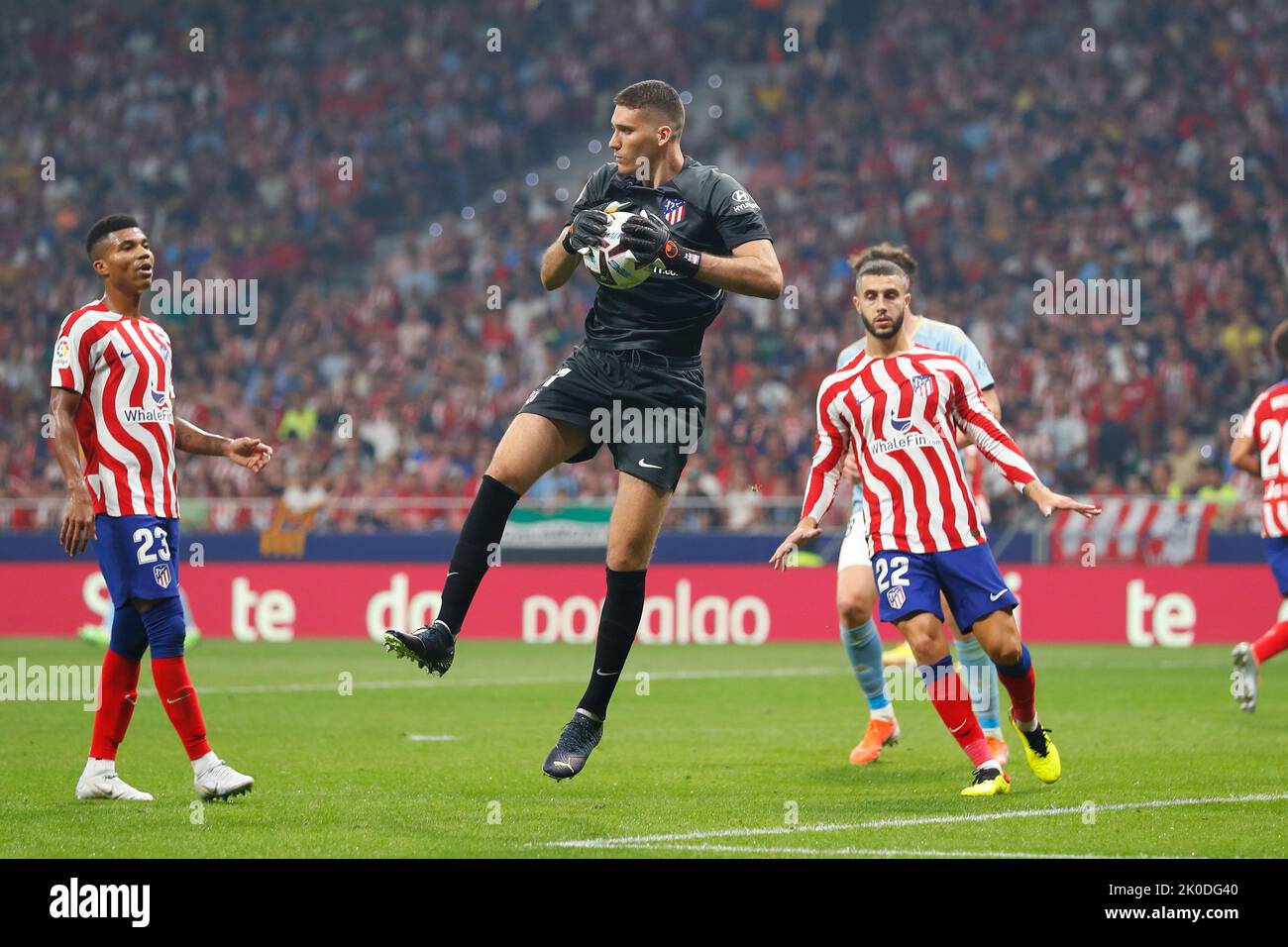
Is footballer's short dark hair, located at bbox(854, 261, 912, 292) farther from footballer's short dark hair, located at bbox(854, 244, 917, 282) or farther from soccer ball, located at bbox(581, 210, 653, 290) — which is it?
soccer ball, located at bbox(581, 210, 653, 290)

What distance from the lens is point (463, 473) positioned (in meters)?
21.9

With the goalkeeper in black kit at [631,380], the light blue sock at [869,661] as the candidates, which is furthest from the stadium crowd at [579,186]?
the goalkeeper in black kit at [631,380]

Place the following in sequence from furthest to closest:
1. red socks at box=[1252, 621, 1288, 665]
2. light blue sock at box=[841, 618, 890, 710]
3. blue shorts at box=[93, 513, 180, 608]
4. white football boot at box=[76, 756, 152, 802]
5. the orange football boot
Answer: red socks at box=[1252, 621, 1288, 665] < light blue sock at box=[841, 618, 890, 710] < the orange football boot < white football boot at box=[76, 756, 152, 802] < blue shorts at box=[93, 513, 180, 608]

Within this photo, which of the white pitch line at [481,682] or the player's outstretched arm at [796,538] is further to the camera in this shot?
the white pitch line at [481,682]

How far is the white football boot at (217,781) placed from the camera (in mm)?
7363

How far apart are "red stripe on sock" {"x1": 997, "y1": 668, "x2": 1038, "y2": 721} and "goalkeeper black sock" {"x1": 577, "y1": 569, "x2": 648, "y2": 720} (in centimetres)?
160

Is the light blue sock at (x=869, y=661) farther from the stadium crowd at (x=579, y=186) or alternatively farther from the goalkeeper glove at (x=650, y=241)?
the stadium crowd at (x=579, y=186)

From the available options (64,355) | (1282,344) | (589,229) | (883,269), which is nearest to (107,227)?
(64,355)

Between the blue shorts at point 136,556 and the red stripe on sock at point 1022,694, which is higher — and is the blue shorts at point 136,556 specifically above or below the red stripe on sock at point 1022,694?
above

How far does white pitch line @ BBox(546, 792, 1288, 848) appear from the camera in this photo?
6.27 meters

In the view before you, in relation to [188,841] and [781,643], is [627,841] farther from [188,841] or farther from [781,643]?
[781,643]

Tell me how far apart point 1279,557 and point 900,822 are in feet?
16.8

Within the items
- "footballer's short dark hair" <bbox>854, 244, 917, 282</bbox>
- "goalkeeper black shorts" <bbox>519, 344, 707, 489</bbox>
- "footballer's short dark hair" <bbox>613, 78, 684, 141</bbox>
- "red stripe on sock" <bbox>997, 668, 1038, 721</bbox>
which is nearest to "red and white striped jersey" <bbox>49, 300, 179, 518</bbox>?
"goalkeeper black shorts" <bbox>519, 344, 707, 489</bbox>

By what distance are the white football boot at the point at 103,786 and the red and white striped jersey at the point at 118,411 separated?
3.58ft
